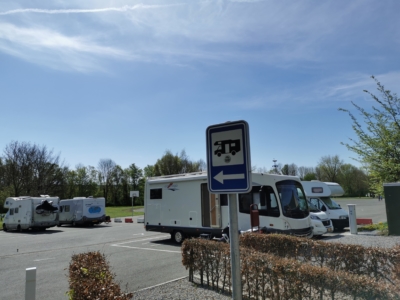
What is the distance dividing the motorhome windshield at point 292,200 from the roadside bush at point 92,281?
825 centimetres

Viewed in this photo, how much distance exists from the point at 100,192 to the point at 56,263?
65351 millimetres

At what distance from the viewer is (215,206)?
42.3ft

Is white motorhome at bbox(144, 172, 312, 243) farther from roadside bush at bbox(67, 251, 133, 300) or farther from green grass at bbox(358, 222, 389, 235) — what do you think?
roadside bush at bbox(67, 251, 133, 300)

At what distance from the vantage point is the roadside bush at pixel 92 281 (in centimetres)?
393

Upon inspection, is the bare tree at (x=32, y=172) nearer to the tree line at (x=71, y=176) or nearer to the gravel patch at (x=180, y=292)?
the tree line at (x=71, y=176)

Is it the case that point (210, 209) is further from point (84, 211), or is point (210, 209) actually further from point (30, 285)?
point (84, 211)

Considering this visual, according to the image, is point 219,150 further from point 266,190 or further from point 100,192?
point 100,192

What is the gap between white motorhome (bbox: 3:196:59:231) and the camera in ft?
78.7

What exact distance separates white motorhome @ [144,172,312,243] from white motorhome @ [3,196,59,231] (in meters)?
12.8

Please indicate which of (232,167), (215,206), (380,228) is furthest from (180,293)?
(380,228)

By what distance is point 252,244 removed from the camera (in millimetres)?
7559

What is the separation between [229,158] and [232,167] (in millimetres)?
91

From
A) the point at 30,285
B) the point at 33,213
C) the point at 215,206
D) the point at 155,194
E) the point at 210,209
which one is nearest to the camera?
the point at 30,285

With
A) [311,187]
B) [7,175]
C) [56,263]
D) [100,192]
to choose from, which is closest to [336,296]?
[56,263]
